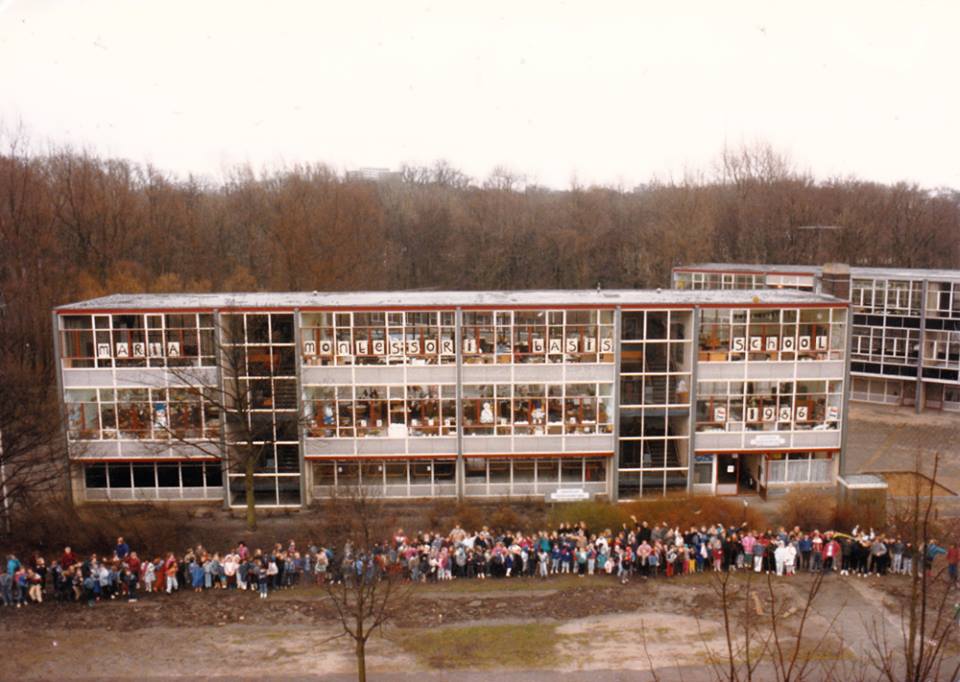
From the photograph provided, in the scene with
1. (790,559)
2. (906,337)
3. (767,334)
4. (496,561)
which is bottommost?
(496,561)

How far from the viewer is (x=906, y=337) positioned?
40.9m

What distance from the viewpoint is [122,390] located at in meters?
27.0

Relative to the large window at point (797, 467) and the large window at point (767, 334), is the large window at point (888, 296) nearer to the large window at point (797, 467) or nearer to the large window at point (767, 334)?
the large window at point (767, 334)

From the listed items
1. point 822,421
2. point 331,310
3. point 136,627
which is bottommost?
point 136,627

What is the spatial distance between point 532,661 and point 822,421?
50.9ft

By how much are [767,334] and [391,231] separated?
57.5 meters

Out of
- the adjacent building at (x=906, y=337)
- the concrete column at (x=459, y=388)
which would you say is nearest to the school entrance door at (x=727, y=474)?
the concrete column at (x=459, y=388)

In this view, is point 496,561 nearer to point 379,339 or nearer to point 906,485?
point 379,339

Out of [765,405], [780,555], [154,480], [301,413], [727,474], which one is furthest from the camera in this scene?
[727,474]

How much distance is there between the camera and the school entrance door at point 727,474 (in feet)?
92.7

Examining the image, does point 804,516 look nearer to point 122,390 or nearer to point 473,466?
point 473,466

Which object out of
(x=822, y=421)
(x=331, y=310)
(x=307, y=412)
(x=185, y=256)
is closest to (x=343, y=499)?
(x=307, y=412)

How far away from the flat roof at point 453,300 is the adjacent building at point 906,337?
12.4 metres

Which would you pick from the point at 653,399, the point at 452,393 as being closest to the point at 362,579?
the point at 452,393
